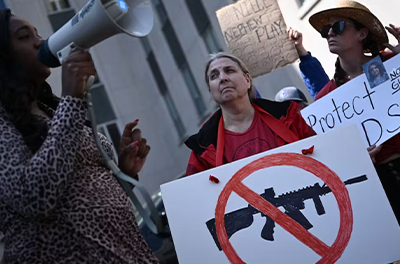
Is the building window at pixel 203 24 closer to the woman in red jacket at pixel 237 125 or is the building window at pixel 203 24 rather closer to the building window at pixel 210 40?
the building window at pixel 210 40

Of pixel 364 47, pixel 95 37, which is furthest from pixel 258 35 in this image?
pixel 95 37

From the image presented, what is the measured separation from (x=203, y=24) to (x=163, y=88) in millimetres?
3934

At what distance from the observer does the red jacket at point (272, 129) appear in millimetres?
2664

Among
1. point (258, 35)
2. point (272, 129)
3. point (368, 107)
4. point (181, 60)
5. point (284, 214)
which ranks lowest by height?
point (284, 214)

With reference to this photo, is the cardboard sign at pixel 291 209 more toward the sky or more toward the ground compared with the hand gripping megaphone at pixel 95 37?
more toward the ground

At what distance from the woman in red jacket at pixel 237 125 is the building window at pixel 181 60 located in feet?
32.7

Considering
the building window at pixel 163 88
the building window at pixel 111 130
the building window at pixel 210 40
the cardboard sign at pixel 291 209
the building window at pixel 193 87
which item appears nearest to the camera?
the cardboard sign at pixel 291 209

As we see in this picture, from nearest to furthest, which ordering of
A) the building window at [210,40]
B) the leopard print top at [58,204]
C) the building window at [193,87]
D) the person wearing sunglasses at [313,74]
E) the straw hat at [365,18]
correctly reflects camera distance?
the leopard print top at [58,204], the straw hat at [365,18], the person wearing sunglasses at [313,74], the building window at [210,40], the building window at [193,87]

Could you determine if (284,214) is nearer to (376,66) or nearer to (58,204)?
(58,204)

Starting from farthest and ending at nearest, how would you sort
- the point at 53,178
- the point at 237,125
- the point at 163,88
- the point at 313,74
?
the point at 163,88, the point at 313,74, the point at 237,125, the point at 53,178

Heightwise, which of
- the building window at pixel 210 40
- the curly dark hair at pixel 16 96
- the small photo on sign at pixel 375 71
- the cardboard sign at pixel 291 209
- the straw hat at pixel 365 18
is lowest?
the cardboard sign at pixel 291 209

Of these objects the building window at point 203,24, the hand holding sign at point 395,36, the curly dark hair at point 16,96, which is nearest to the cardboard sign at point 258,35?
the hand holding sign at point 395,36

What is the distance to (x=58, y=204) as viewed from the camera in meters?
1.66

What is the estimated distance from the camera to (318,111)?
10.8 feet
